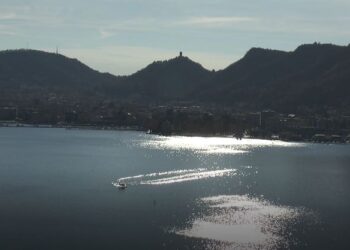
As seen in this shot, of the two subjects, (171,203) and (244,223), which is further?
(171,203)

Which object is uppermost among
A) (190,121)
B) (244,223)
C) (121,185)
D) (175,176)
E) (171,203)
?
(190,121)

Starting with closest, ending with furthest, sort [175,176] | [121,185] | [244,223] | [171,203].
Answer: [244,223], [171,203], [121,185], [175,176]

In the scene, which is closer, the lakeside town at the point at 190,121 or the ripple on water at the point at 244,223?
the ripple on water at the point at 244,223

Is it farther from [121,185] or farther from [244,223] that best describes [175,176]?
[244,223]

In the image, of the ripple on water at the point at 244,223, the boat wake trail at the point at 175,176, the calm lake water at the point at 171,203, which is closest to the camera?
the ripple on water at the point at 244,223

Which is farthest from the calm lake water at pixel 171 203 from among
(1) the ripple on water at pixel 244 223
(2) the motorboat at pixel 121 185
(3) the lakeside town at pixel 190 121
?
(3) the lakeside town at pixel 190 121

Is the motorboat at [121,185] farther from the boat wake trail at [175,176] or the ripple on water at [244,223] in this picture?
the ripple on water at [244,223]

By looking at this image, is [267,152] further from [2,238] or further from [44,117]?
[44,117]

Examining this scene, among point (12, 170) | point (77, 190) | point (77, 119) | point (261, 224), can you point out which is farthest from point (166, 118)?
point (261, 224)

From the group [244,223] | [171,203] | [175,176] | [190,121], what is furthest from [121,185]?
[190,121]
